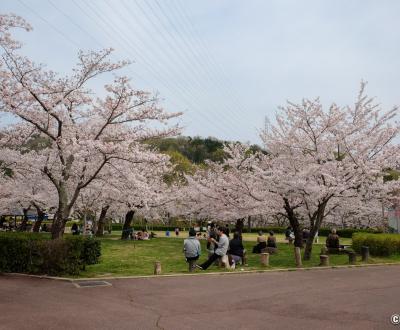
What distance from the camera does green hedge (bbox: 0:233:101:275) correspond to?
1127cm

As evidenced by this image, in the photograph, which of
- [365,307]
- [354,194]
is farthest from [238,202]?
[365,307]

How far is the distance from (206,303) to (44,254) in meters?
5.41

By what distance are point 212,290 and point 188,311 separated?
2238 millimetres

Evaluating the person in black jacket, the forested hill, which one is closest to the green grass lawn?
the person in black jacket

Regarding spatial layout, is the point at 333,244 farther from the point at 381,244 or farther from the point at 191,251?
the point at 191,251

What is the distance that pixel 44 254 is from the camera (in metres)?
11.3

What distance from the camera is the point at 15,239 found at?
1163 centimetres

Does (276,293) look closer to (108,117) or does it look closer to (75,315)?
(75,315)

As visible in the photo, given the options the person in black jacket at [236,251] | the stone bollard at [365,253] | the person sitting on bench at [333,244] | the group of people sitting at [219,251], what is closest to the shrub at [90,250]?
the group of people sitting at [219,251]

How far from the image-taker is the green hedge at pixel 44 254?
1127cm

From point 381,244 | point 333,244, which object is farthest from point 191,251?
point 381,244

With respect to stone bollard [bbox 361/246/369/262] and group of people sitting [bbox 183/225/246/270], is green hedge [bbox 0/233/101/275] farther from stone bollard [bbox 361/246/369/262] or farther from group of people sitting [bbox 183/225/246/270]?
stone bollard [bbox 361/246/369/262]

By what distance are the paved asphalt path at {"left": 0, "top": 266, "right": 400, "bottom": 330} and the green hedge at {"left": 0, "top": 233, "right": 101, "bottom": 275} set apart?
63 cm

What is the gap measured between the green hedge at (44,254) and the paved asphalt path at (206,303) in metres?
0.63
